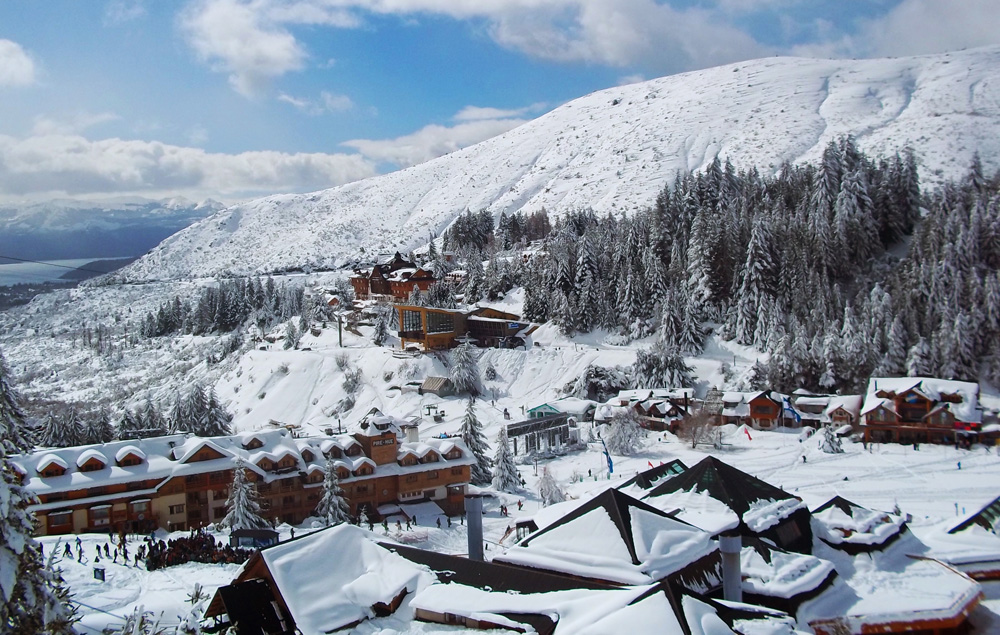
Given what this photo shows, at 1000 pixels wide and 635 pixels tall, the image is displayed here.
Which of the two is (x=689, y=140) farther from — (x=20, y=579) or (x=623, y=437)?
(x=20, y=579)

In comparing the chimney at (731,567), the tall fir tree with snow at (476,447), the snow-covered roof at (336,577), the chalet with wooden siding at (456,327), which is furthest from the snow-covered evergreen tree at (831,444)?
the snow-covered roof at (336,577)

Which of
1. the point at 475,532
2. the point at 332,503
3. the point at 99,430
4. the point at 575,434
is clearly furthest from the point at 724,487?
the point at 99,430

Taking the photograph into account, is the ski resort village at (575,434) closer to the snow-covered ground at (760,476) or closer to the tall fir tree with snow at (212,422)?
the snow-covered ground at (760,476)

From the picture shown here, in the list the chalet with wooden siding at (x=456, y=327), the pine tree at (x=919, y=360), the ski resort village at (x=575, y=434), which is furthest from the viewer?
the chalet with wooden siding at (x=456, y=327)

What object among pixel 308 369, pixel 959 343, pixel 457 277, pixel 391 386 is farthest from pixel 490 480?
pixel 457 277

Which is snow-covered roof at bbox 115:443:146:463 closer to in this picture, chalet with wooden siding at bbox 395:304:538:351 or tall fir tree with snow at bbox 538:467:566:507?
tall fir tree with snow at bbox 538:467:566:507

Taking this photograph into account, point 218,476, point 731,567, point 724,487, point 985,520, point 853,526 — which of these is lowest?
point 218,476

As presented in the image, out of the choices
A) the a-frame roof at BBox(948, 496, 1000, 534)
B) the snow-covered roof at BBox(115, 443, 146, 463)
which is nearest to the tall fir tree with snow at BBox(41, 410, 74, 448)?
the snow-covered roof at BBox(115, 443, 146, 463)
